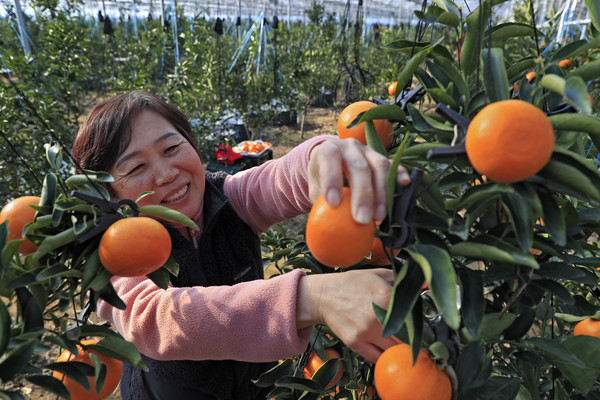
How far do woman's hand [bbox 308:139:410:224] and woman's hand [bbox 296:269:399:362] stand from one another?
14 centimetres

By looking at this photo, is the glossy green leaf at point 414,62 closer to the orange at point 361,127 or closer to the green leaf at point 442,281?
the orange at point 361,127

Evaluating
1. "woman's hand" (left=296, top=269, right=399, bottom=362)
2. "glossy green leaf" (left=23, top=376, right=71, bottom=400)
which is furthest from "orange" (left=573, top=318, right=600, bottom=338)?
"glossy green leaf" (left=23, top=376, right=71, bottom=400)

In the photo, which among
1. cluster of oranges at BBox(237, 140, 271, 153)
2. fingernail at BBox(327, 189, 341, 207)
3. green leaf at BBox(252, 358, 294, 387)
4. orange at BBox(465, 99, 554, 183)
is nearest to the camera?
orange at BBox(465, 99, 554, 183)

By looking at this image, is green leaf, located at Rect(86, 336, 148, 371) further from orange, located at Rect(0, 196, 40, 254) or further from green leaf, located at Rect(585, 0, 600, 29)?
green leaf, located at Rect(585, 0, 600, 29)

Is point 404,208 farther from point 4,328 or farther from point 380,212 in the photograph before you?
point 4,328

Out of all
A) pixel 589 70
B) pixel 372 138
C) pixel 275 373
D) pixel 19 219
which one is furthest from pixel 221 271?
pixel 589 70

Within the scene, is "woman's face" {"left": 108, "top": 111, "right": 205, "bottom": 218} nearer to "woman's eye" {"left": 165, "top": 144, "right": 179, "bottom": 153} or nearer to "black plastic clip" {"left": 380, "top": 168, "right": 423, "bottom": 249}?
"woman's eye" {"left": 165, "top": 144, "right": 179, "bottom": 153}

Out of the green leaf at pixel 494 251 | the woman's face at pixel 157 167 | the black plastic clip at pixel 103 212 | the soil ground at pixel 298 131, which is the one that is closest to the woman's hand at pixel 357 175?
the green leaf at pixel 494 251

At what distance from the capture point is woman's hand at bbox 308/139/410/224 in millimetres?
468

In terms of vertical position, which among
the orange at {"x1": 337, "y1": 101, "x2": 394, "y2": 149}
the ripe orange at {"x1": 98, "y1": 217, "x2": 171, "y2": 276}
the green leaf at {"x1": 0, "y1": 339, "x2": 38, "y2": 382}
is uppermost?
the orange at {"x1": 337, "y1": 101, "x2": 394, "y2": 149}

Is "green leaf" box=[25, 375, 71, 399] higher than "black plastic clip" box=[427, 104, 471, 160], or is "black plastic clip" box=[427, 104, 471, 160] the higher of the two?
"black plastic clip" box=[427, 104, 471, 160]

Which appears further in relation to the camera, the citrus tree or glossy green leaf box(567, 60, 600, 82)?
glossy green leaf box(567, 60, 600, 82)

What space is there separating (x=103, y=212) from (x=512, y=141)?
1.83ft

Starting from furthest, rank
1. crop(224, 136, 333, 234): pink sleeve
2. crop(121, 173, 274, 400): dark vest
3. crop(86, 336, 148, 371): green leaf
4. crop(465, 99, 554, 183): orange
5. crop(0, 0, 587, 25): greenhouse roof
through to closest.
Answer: crop(0, 0, 587, 25): greenhouse roof → crop(121, 173, 274, 400): dark vest → crop(224, 136, 333, 234): pink sleeve → crop(86, 336, 148, 371): green leaf → crop(465, 99, 554, 183): orange
